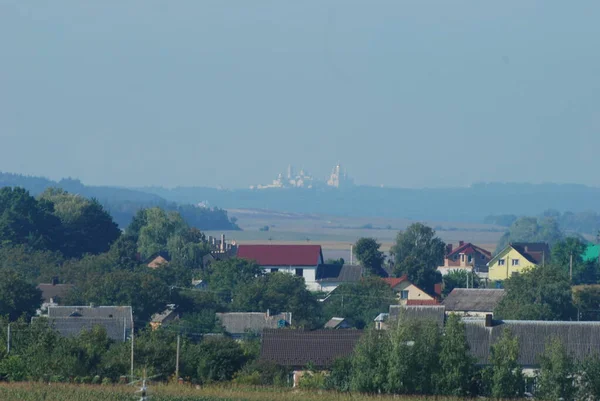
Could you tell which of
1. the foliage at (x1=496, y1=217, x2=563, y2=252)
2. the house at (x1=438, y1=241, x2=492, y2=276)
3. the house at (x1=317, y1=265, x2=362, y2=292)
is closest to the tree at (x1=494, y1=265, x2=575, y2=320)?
the house at (x1=317, y1=265, x2=362, y2=292)

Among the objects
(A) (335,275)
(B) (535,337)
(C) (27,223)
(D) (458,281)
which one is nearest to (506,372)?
(B) (535,337)

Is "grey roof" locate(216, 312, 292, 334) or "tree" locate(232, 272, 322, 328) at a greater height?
"tree" locate(232, 272, 322, 328)

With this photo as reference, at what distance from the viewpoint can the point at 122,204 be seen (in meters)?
173

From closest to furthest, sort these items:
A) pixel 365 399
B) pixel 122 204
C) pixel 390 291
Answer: pixel 365 399 < pixel 390 291 < pixel 122 204

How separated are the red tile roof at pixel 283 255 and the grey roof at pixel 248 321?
19232mm

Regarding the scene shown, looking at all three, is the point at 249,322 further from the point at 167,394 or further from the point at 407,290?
the point at 167,394

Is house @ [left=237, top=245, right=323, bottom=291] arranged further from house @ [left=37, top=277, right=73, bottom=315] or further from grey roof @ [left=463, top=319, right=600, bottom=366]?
grey roof @ [left=463, top=319, right=600, bottom=366]

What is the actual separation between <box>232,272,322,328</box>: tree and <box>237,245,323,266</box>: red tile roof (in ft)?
48.8

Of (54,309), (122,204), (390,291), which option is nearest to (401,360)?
(54,309)

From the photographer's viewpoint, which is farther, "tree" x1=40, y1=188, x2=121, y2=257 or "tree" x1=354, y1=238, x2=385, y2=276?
"tree" x1=40, y1=188, x2=121, y2=257

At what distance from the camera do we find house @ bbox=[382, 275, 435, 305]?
1873 inches

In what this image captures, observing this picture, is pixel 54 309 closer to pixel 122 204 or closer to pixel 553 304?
pixel 553 304

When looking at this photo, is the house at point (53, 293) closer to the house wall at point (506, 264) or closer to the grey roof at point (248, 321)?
the grey roof at point (248, 321)

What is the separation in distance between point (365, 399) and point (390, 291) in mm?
22927
